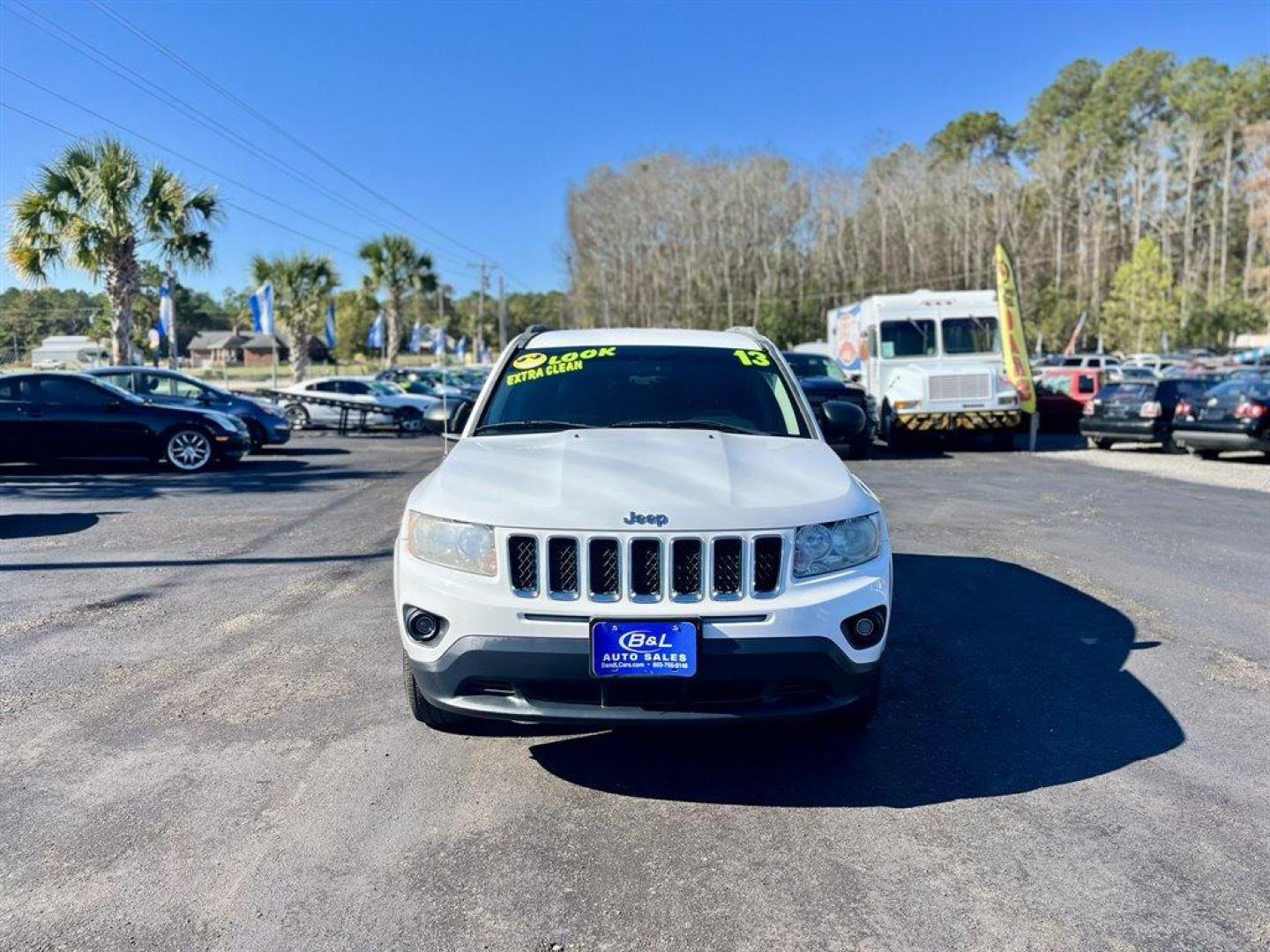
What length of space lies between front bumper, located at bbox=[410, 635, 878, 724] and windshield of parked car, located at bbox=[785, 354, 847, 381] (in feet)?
54.0

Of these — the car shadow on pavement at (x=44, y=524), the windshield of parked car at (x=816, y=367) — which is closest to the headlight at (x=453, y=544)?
the car shadow on pavement at (x=44, y=524)

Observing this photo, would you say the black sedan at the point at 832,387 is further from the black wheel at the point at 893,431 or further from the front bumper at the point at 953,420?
the front bumper at the point at 953,420

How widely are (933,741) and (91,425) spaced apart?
12.7 meters

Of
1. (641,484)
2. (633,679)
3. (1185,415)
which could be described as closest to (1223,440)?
(1185,415)

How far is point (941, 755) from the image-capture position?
3984mm

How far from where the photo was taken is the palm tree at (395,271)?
49.3 meters

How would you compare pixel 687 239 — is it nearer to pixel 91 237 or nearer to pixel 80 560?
pixel 91 237

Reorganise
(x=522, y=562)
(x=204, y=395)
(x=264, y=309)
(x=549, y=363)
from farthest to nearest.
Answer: (x=264, y=309) → (x=204, y=395) → (x=549, y=363) → (x=522, y=562)

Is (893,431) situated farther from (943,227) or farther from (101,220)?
(943,227)

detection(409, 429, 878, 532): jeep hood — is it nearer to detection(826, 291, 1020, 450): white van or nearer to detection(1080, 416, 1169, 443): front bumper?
detection(826, 291, 1020, 450): white van

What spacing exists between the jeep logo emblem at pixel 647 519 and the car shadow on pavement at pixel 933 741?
27.9 inches

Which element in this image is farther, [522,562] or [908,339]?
[908,339]

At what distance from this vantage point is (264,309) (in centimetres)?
3322

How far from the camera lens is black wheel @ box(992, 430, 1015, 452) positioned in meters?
18.9
